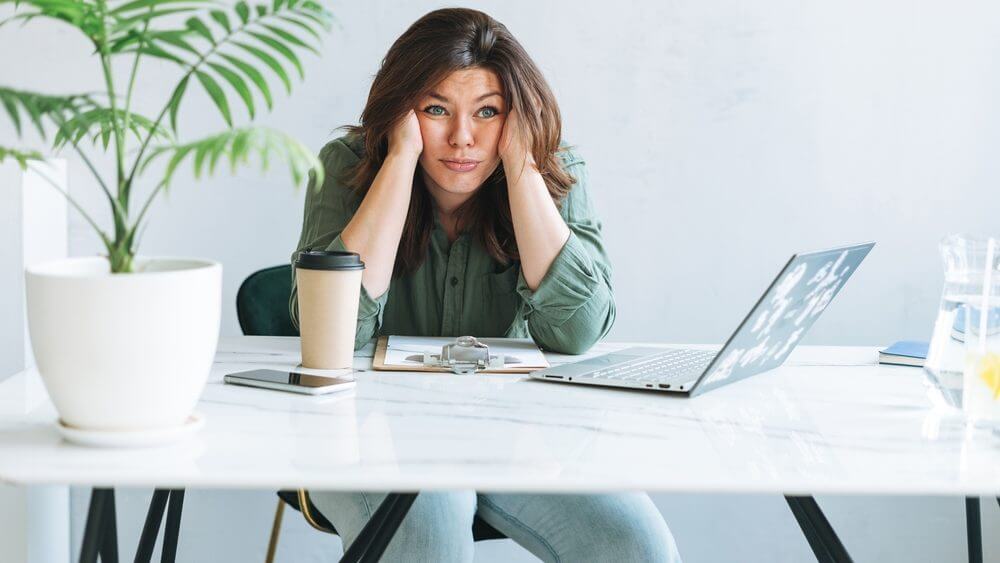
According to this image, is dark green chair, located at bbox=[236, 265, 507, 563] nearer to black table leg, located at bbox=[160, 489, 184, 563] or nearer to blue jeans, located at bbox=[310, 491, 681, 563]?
black table leg, located at bbox=[160, 489, 184, 563]

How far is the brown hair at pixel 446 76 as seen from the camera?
5.01 feet

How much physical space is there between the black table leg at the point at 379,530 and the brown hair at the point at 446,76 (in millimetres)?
692

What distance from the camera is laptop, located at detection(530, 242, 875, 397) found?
3.52 ft

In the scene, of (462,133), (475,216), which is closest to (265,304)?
(475,216)

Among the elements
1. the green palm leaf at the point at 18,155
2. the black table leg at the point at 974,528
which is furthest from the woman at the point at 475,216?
the green palm leaf at the point at 18,155

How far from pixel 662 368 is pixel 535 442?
0.40 m

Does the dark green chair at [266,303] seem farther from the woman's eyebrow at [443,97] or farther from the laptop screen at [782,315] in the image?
the laptop screen at [782,315]

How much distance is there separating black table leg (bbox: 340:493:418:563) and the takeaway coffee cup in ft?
0.82

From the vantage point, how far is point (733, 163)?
7.81 feet

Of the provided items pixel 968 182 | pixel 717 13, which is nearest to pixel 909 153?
pixel 968 182

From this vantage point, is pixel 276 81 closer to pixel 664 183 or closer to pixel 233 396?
pixel 664 183

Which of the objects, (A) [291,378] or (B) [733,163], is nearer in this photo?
(A) [291,378]

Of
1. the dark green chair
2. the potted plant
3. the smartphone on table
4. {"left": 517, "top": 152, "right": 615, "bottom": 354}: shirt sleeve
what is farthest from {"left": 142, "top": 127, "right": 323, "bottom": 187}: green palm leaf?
the dark green chair

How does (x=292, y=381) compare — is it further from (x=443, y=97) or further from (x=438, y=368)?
(x=443, y=97)
